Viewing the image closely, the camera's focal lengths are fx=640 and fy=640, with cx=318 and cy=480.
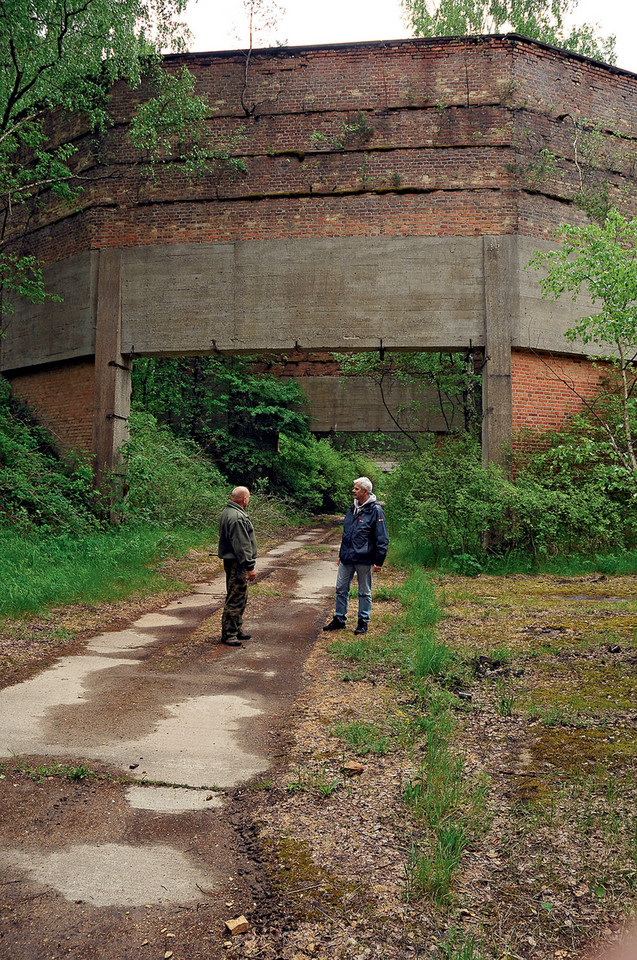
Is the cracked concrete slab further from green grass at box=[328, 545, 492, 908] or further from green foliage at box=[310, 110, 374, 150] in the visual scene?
green foliage at box=[310, 110, 374, 150]

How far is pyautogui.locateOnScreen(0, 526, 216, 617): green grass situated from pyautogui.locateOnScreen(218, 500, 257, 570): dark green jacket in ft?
8.06

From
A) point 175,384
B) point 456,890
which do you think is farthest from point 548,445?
point 175,384

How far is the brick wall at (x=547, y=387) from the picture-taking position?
1252 cm

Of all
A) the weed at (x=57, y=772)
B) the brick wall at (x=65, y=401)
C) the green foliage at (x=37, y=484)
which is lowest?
the weed at (x=57, y=772)

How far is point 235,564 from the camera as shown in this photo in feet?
24.2

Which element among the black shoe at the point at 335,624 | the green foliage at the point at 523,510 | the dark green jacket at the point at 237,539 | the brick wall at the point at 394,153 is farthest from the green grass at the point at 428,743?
the brick wall at the point at 394,153

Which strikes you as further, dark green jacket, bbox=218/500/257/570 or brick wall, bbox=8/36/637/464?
brick wall, bbox=8/36/637/464

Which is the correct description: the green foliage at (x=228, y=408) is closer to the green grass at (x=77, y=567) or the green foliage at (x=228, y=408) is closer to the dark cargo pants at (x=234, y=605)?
the green grass at (x=77, y=567)

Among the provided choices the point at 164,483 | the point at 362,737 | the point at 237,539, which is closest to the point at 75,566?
the point at 237,539

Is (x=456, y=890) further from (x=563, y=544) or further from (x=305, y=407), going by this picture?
(x=305, y=407)

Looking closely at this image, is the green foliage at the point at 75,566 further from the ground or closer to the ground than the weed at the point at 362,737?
further from the ground

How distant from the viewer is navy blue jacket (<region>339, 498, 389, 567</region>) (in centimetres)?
778

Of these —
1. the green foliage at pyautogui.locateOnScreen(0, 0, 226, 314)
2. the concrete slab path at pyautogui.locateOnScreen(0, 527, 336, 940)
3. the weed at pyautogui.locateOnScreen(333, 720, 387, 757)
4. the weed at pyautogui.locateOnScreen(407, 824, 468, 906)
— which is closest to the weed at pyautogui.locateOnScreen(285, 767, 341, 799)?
the concrete slab path at pyautogui.locateOnScreen(0, 527, 336, 940)

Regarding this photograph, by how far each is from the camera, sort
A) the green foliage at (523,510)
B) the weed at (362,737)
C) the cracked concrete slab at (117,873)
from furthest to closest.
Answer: the green foliage at (523,510), the weed at (362,737), the cracked concrete slab at (117,873)
